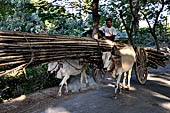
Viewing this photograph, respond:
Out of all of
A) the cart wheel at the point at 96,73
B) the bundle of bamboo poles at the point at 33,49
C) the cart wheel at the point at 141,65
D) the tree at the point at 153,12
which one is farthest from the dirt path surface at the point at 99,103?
the tree at the point at 153,12

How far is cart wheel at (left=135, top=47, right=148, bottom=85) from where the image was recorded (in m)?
5.50

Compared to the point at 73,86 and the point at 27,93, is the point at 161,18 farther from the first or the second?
the point at 27,93

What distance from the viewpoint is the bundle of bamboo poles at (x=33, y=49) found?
2252 millimetres

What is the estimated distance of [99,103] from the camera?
4.00 metres

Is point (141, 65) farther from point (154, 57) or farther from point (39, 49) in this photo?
point (39, 49)

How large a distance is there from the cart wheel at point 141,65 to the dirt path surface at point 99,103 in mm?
389

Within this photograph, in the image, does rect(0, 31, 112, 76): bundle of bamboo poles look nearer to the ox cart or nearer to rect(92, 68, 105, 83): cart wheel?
the ox cart

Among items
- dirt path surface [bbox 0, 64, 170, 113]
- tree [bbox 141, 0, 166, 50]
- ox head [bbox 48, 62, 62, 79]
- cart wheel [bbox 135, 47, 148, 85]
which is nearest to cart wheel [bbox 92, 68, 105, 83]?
dirt path surface [bbox 0, 64, 170, 113]

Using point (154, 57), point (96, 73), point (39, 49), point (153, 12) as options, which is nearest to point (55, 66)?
point (96, 73)

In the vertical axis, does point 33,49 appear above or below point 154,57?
above

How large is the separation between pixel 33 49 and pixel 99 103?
216 cm

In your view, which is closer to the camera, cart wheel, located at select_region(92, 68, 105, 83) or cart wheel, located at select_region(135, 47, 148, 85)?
cart wheel, located at select_region(92, 68, 105, 83)

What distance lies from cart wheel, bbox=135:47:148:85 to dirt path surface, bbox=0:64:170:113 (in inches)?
15.3

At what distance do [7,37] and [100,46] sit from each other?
2.05m
